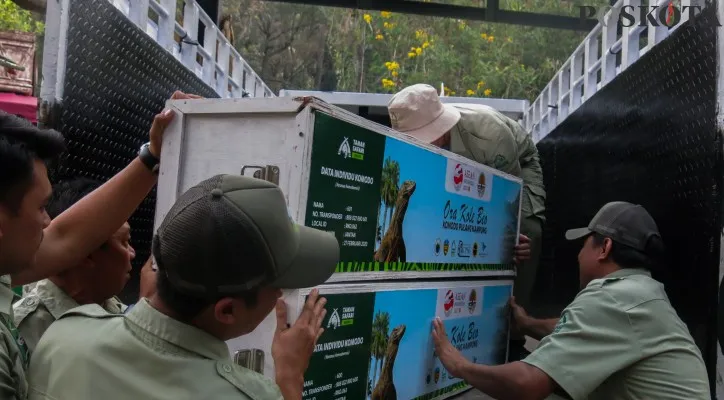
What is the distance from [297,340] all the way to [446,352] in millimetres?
1333

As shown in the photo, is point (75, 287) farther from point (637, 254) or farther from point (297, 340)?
point (637, 254)

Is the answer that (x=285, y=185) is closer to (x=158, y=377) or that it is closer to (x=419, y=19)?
(x=158, y=377)

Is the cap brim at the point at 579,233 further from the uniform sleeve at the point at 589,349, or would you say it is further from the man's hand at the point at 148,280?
the man's hand at the point at 148,280

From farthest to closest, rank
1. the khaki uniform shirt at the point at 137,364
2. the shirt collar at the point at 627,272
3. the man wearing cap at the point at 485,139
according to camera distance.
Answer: the man wearing cap at the point at 485,139, the shirt collar at the point at 627,272, the khaki uniform shirt at the point at 137,364

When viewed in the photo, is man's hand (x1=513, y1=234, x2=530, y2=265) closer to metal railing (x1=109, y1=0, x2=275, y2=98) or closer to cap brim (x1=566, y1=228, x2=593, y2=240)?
cap brim (x1=566, y1=228, x2=593, y2=240)

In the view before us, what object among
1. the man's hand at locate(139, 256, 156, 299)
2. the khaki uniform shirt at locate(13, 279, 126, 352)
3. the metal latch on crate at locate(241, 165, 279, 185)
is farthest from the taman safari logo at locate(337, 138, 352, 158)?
the khaki uniform shirt at locate(13, 279, 126, 352)

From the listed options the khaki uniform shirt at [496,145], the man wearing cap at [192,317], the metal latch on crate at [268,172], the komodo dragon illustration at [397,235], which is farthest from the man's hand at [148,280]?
the khaki uniform shirt at [496,145]

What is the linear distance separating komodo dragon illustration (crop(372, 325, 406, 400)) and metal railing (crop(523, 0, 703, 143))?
2.03m

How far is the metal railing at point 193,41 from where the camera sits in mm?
4523

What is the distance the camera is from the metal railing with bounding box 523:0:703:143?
3.91 metres

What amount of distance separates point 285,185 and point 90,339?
1.09m

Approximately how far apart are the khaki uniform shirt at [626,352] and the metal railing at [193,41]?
3061 millimetres

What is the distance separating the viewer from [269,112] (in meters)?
2.55

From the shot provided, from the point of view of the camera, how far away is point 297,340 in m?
2.32
